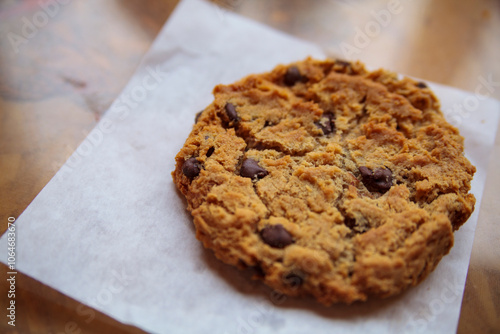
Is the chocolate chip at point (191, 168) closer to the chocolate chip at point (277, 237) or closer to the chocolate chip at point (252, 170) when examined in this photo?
the chocolate chip at point (252, 170)

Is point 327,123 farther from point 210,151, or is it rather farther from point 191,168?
point 191,168

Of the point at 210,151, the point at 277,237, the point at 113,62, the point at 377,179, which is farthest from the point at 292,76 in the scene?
the point at 113,62

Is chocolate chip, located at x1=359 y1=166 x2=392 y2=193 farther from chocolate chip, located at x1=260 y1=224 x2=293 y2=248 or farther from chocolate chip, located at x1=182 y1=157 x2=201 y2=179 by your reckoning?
chocolate chip, located at x1=182 y1=157 x2=201 y2=179

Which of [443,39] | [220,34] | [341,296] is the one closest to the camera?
[341,296]

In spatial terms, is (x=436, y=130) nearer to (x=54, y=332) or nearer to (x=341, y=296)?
(x=341, y=296)

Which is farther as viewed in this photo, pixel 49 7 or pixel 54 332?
pixel 49 7

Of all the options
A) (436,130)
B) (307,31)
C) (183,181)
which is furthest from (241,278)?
(307,31)

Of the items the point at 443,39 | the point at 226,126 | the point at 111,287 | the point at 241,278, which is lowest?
the point at 111,287
